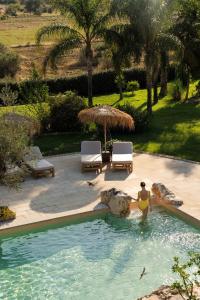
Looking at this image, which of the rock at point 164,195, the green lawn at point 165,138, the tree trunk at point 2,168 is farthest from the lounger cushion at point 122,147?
the tree trunk at point 2,168

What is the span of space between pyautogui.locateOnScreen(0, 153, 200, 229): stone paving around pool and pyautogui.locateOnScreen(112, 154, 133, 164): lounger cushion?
1.61 feet

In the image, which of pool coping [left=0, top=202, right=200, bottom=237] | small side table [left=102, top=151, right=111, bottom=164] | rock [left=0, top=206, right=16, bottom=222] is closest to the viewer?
pool coping [left=0, top=202, right=200, bottom=237]

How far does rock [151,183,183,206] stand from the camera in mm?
16188

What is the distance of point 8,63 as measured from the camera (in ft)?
165

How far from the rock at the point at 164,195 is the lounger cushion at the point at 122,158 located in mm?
2898

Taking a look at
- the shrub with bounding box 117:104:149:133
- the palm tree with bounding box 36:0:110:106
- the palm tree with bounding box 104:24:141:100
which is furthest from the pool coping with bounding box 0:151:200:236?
the palm tree with bounding box 104:24:141:100

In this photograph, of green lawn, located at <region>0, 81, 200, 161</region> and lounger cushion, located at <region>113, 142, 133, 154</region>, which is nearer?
lounger cushion, located at <region>113, 142, 133, 154</region>

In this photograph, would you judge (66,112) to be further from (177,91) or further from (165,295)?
(165,295)

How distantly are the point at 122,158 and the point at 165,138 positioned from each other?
5426 mm

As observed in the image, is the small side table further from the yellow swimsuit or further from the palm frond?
the palm frond

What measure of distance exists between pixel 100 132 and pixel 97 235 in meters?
11.0

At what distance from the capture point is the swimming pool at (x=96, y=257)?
466 inches

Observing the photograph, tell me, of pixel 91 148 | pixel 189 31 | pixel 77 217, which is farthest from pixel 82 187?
pixel 189 31

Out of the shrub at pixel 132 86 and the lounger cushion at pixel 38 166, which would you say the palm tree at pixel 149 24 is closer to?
the lounger cushion at pixel 38 166
